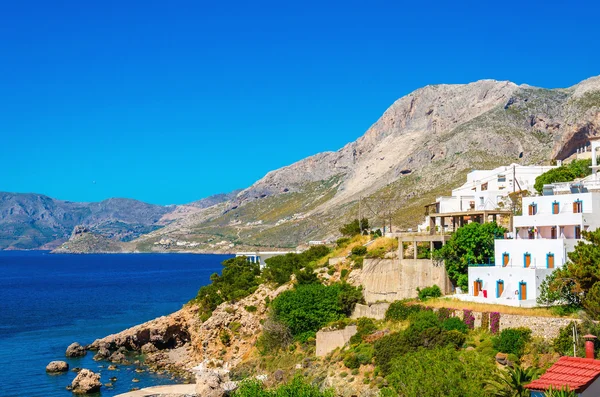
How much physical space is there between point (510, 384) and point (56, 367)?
4189 cm

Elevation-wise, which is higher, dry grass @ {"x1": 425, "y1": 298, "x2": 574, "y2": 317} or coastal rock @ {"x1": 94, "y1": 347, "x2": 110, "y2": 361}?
dry grass @ {"x1": 425, "y1": 298, "x2": 574, "y2": 317}

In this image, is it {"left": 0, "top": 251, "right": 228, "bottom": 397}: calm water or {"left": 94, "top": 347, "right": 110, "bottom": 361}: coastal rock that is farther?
{"left": 94, "top": 347, "right": 110, "bottom": 361}: coastal rock

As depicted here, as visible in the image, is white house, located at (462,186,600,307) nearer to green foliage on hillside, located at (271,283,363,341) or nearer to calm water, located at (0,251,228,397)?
green foliage on hillside, located at (271,283,363,341)

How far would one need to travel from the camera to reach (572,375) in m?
23.0

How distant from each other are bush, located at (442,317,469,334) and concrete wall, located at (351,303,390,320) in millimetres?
6861

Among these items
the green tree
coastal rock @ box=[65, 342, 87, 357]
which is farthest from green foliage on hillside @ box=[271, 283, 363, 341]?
coastal rock @ box=[65, 342, 87, 357]

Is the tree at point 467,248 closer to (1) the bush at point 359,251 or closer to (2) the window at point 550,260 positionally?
(2) the window at point 550,260

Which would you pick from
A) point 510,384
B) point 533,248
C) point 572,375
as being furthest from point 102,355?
point 572,375

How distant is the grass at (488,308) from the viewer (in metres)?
35.1

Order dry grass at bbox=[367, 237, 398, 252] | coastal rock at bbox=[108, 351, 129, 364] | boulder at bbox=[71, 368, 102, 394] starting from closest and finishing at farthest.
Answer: boulder at bbox=[71, 368, 102, 394] < dry grass at bbox=[367, 237, 398, 252] < coastal rock at bbox=[108, 351, 129, 364]

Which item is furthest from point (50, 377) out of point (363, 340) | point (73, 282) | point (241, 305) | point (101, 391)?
point (73, 282)

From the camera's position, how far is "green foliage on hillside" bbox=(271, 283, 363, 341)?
49.1 m

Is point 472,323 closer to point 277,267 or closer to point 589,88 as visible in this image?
point 277,267

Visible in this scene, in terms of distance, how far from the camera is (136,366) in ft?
193
